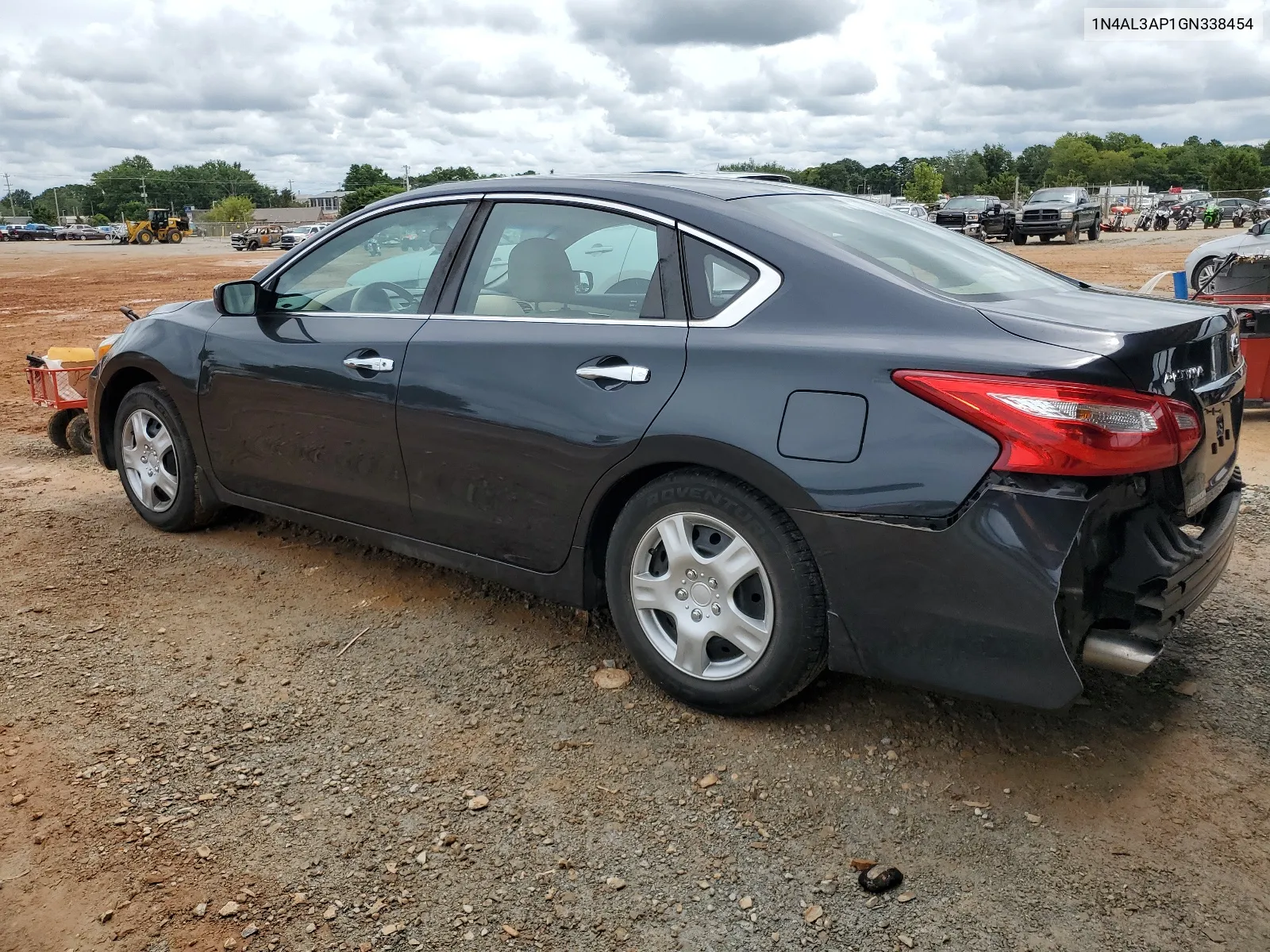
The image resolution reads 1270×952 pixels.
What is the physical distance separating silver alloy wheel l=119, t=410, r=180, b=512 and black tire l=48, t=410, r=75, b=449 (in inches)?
98.5

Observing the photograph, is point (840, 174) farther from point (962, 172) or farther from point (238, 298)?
point (238, 298)

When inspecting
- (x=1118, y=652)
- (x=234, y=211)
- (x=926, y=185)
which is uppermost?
(x=234, y=211)

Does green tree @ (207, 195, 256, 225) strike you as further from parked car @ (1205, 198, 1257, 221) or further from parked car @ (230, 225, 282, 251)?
parked car @ (1205, 198, 1257, 221)

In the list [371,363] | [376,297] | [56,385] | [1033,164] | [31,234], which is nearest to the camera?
[371,363]

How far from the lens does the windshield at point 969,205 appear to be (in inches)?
1514

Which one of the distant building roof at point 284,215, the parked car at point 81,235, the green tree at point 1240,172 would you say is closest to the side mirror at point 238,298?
the parked car at point 81,235

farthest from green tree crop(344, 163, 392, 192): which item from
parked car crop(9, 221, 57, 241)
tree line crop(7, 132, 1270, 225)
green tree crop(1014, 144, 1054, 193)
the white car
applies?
the white car

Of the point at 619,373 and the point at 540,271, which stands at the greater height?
the point at 540,271

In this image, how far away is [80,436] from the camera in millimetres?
7344

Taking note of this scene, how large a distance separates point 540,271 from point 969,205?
A: 3807 centimetres

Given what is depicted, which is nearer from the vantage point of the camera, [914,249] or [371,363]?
[914,249]

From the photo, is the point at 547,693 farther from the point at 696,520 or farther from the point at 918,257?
the point at 918,257

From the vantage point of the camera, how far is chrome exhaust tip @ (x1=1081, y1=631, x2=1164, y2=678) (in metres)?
2.82

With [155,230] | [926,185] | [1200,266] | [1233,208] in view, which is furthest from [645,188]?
[926,185]
